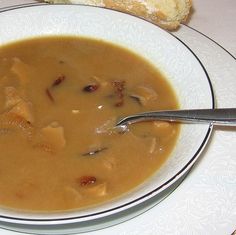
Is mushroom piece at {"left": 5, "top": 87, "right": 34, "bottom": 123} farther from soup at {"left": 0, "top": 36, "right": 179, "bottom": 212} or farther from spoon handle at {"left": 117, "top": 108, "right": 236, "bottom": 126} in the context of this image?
spoon handle at {"left": 117, "top": 108, "right": 236, "bottom": 126}

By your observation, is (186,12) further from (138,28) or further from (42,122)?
(42,122)

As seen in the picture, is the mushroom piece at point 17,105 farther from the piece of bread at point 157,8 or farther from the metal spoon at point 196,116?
the piece of bread at point 157,8

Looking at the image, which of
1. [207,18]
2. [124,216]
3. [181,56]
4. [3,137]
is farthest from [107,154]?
[207,18]

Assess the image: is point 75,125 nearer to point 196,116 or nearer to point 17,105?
point 17,105

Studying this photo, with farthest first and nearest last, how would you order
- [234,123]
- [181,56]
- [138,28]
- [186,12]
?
[186,12] < [138,28] < [181,56] < [234,123]

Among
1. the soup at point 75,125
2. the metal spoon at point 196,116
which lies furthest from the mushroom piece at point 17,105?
the metal spoon at point 196,116

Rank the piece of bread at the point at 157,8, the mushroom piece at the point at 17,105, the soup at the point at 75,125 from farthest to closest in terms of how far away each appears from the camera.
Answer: the piece of bread at the point at 157,8, the mushroom piece at the point at 17,105, the soup at the point at 75,125
